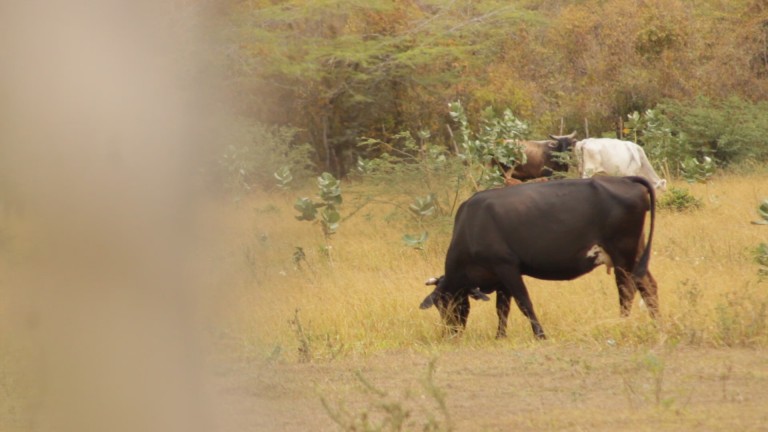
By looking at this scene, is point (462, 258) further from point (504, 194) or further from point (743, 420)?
point (743, 420)

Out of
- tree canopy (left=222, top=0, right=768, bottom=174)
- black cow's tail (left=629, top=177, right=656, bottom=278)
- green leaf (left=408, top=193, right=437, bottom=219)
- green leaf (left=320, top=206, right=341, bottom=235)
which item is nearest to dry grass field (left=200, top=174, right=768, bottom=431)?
black cow's tail (left=629, top=177, right=656, bottom=278)

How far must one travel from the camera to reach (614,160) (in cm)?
1470

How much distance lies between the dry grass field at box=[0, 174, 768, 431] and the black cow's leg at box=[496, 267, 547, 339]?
0.11 m

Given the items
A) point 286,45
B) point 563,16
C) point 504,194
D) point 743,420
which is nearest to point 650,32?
point 563,16

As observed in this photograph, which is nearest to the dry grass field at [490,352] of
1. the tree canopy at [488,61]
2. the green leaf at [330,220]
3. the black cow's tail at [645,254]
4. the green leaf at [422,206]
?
the black cow's tail at [645,254]

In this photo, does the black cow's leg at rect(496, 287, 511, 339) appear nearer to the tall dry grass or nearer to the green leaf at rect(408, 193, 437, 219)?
the tall dry grass

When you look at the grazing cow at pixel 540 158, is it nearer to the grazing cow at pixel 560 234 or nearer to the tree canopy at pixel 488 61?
the tree canopy at pixel 488 61

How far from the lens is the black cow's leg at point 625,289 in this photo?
833 centimetres

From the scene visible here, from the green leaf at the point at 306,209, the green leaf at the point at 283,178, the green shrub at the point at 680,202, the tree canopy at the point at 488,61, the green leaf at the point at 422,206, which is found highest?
the tree canopy at the point at 488,61

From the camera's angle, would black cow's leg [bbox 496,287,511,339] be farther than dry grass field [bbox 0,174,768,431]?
Yes

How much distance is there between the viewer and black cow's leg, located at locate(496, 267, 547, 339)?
27.1 ft

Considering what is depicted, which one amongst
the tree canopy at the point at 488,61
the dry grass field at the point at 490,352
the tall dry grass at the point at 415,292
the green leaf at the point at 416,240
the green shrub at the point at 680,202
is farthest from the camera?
the tree canopy at the point at 488,61

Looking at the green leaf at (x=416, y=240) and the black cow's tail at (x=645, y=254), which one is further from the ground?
the black cow's tail at (x=645, y=254)

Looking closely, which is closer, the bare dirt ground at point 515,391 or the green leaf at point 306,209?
the bare dirt ground at point 515,391
